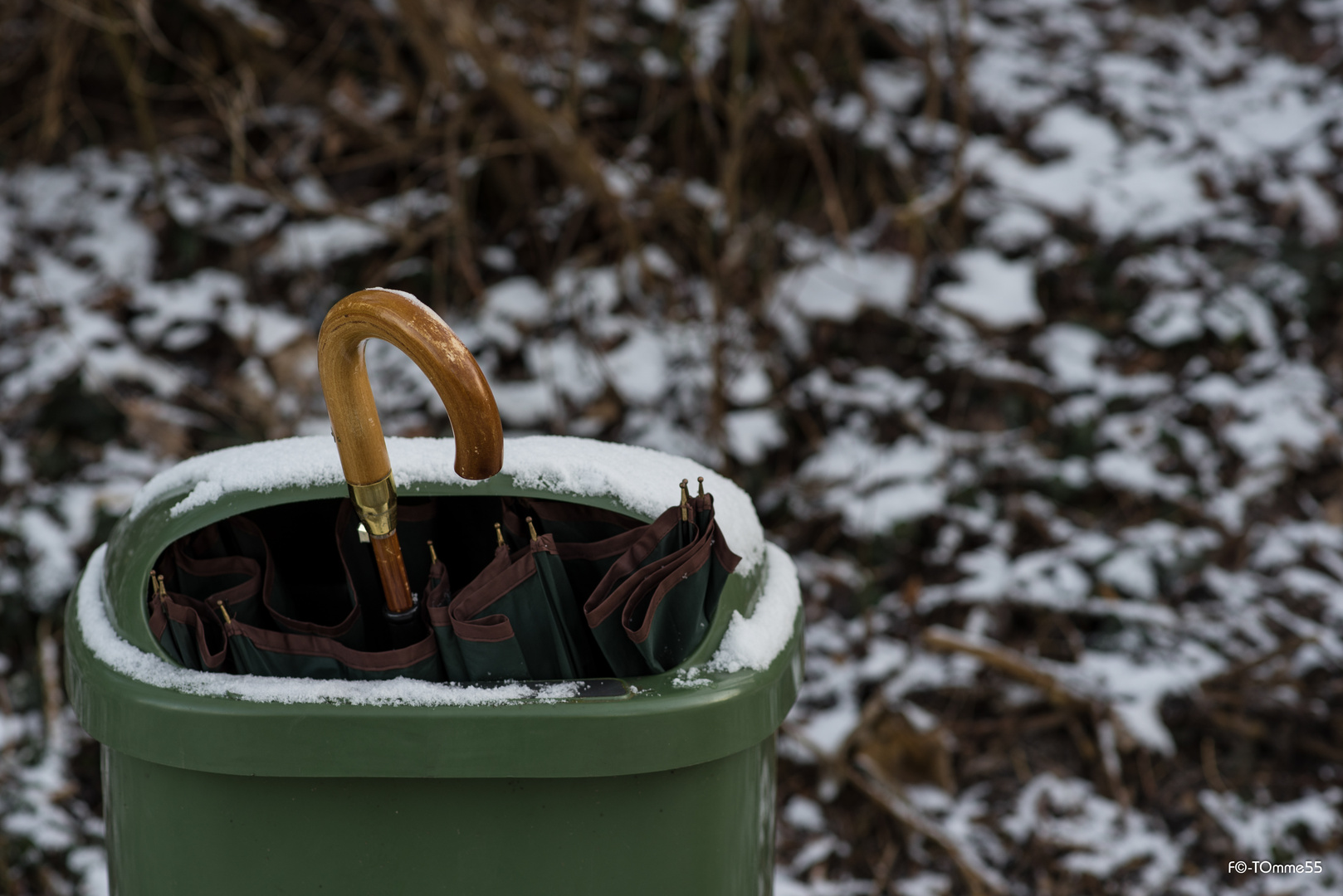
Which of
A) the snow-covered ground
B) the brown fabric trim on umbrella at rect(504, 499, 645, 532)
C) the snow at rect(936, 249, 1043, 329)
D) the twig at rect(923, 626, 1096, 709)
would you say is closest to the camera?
the brown fabric trim on umbrella at rect(504, 499, 645, 532)

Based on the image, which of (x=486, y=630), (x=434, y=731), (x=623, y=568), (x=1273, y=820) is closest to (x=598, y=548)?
(x=623, y=568)

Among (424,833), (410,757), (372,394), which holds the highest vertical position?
(372,394)

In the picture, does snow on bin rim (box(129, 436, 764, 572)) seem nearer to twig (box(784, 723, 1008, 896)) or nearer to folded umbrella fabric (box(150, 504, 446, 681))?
folded umbrella fabric (box(150, 504, 446, 681))

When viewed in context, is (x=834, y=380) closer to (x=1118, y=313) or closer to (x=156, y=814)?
(x=1118, y=313)

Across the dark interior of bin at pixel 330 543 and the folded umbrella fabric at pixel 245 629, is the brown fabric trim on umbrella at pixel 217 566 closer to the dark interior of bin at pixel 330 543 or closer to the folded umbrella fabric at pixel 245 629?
the folded umbrella fabric at pixel 245 629

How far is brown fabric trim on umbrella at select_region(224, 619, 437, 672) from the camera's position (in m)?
1.18

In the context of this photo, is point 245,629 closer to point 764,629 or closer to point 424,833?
point 424,833

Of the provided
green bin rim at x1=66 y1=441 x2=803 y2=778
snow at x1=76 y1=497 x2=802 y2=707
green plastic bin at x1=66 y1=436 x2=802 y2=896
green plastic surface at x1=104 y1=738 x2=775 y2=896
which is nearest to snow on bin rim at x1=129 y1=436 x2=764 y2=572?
green plastic bin at x1=66 y1=436 x2=802 y2=896

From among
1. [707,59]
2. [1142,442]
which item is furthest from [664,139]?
[1142,442]

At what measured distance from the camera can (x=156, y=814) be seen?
4.01ft

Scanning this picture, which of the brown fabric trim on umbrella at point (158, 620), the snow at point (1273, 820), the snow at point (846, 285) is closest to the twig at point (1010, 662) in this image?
the snow at point (1273, 820)

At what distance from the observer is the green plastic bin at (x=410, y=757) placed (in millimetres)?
1141

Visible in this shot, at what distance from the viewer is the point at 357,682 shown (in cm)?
117

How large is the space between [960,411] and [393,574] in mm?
2678
